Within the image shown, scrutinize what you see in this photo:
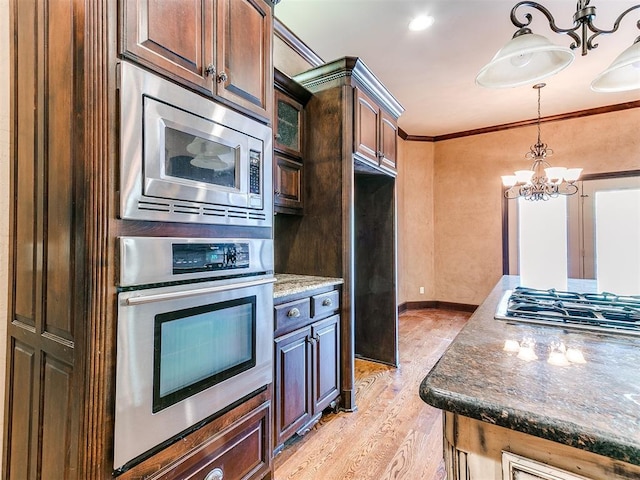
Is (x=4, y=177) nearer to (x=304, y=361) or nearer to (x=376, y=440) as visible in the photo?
(x=304, y=361)

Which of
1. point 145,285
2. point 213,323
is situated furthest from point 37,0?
point 213,323

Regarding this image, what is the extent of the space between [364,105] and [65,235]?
2.23 meters

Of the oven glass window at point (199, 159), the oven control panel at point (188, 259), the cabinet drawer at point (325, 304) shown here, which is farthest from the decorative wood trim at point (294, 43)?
the cabinet drawer at point (325, 304)

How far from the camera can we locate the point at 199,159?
1298 millimetres

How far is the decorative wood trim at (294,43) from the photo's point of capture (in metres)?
2.65

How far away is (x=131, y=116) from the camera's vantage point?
1.06 metres

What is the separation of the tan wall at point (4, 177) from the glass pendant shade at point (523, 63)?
6.32 ft

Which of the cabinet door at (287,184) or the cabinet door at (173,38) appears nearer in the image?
the cabinet door at (173,38)

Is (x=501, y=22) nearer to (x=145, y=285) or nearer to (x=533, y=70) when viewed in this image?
(x=533, y=70)

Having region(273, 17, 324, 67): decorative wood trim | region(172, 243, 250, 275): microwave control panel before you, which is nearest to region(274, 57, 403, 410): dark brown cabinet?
region(273, 17, 324, 67): decorative wood trim

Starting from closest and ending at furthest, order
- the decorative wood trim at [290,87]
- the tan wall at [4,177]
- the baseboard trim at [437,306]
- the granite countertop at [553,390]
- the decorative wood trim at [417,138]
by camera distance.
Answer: the granite countertop at [553,390] → the tan wall at [4,177] → the decorative wood trim at [290,87] → the baseboard trim at [437,306] → the decorative wood trim at [417,138]

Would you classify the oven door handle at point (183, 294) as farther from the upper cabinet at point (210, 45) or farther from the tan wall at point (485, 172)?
the tan wall at point (485, 172)

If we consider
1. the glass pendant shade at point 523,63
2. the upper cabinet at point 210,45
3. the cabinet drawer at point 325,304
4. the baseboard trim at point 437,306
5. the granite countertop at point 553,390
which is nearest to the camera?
the granite countertop at point 553,390

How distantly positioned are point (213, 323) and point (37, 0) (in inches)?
53.5
